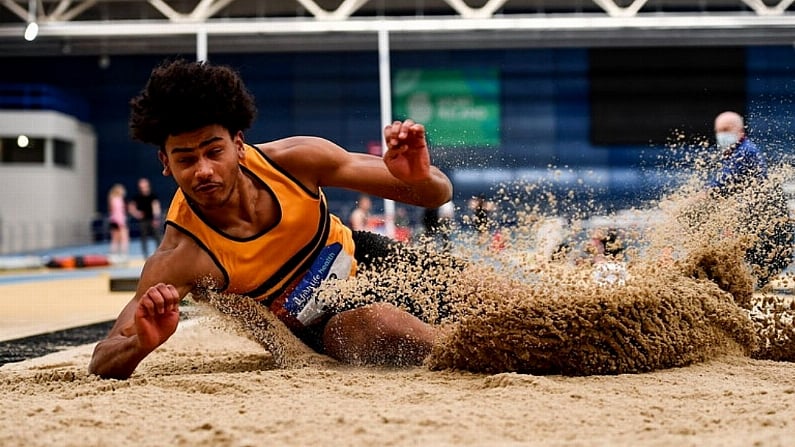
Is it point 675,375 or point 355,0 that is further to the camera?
point 355,0

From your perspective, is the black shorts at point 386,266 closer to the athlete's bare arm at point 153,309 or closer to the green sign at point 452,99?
the athlete's bare arm at point 153,309

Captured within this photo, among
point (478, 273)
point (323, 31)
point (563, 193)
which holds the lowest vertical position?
point (478, 273)

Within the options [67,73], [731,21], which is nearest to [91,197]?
[67,73]

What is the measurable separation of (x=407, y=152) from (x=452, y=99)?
481 inches

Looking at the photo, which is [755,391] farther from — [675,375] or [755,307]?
[755,307]

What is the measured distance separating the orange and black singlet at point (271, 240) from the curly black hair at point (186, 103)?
0.62 ft

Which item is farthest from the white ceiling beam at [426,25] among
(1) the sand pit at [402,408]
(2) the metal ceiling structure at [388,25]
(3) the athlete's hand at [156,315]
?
(3) the athlete's hand at [156,315]

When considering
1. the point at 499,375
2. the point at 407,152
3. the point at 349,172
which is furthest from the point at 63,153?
the point at 499,375

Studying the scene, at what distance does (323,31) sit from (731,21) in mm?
5352

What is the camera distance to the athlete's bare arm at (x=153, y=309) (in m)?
2.39

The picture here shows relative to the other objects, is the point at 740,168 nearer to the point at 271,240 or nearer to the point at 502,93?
the point at 271,240

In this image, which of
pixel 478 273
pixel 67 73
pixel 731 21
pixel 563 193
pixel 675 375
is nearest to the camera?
pixel 675 375

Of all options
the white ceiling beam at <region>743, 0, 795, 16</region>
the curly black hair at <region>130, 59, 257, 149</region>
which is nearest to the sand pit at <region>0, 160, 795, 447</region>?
the curly black hair at <region>130, 59, 257, 149</region>

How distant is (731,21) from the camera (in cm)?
1160
